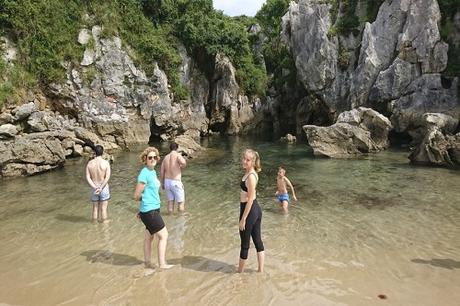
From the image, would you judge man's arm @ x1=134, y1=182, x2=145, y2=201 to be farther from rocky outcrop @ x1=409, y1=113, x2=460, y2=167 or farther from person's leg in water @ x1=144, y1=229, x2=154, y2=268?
rocky outcrop @ x1=409, y1=113, x2=460, y2=167

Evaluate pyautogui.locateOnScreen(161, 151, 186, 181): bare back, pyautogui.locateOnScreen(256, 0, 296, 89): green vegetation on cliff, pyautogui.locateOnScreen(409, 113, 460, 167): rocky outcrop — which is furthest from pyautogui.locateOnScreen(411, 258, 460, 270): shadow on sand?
pyautogui.locateOnScreen(256, 0, 296, 89): green vegetation on cliff

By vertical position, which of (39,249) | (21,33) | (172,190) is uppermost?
(21,33)

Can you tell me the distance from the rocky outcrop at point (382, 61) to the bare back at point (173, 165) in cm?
2167

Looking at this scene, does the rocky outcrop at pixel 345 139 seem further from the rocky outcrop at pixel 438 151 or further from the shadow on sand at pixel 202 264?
the shadow on sand at pixel 202 264

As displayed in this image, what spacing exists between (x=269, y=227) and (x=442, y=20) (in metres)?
28.1

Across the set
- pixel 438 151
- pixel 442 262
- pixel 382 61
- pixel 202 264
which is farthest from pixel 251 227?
pixel 382 61

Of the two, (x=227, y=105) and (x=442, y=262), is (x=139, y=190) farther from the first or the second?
(x=227, y=105)

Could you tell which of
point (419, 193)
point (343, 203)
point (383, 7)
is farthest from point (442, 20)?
point (343, 203)

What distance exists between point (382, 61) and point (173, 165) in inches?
1033

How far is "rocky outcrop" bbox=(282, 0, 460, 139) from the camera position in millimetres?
27703

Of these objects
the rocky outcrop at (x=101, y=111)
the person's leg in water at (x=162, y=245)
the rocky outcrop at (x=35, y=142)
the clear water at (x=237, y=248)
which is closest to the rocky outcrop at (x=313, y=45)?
the rocky outcrop at (x=101, y=111)

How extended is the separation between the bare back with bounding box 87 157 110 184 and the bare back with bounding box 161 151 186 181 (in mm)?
1632

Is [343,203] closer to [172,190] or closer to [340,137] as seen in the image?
[172,190]

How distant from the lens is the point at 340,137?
78.2ft
